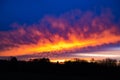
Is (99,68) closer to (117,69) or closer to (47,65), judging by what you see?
(117,69)

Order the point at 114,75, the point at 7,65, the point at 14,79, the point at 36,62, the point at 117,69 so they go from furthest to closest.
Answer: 1. the point at 36,62
2. the point at 7,65
3. the point at 117,69
4. the point at 114,75
5. the point at 14,79

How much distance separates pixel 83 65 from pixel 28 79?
58.9 ft

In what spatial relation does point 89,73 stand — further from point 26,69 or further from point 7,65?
point 7,65

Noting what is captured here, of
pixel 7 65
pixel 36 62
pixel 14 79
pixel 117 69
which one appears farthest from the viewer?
pixel 36 62

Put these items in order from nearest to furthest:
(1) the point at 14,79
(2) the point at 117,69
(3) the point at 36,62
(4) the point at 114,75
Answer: (1) the point at 14,79 < (4) the point at 114,75 < (2) the point at 117,69 < (3) the point at 36,62

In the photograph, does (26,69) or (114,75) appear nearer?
(114,75)

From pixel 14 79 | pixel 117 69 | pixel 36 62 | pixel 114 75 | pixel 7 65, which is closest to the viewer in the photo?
pixel 14 79

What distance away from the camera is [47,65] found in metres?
49.1

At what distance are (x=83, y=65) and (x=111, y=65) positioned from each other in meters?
4.39

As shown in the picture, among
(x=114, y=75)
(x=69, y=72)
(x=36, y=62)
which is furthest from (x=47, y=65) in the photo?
(x=114, y=75)

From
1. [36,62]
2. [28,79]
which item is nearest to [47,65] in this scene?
[36,62]

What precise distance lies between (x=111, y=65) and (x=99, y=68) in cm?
209

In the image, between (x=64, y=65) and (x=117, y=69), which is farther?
(x=64, y=65)

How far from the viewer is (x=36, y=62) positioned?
50688 millimetres
